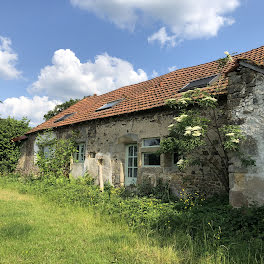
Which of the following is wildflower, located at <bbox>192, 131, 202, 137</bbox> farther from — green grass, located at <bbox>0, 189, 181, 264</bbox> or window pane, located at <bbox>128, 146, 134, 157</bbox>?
window pane, located at <bbox>128, 146, 134, 157</bbox>

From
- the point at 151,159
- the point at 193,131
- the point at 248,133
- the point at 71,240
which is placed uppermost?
the point at 193,131

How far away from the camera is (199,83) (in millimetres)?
8195

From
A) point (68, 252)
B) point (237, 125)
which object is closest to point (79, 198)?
point (68, 252)

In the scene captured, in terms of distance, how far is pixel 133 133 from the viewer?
8539 millimetres

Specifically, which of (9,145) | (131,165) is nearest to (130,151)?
(131,165)

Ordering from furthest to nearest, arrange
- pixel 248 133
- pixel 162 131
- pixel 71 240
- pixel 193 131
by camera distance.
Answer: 1. pixel 162 131
2. pixel 193 131
3. pixel 248 133
4. pixel 71 240

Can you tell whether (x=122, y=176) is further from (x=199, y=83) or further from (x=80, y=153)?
(x=199, y=83)

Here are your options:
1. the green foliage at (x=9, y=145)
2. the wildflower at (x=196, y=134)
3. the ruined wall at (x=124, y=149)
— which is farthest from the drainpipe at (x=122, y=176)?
the green foliage at (x=9, y=145)

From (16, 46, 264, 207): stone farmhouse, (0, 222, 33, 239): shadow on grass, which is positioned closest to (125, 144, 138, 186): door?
(16, 46, 264, 207): stone farmhouse

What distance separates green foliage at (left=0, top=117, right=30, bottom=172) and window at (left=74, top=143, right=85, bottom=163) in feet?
21.2

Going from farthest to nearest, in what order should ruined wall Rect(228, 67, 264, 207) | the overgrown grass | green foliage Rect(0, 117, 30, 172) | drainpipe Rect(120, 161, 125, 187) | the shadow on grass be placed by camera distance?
green foliage Rect(0, 117, 30, 172)
drainpipe Rect(120, 161, 125, 187)
ruined wall Rect(228, 67, 264, 207)
the shadow on grass
the overgrown grass

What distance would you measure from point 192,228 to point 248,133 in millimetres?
2399

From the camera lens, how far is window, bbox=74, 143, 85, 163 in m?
11.1

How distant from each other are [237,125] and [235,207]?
1.83 metres
